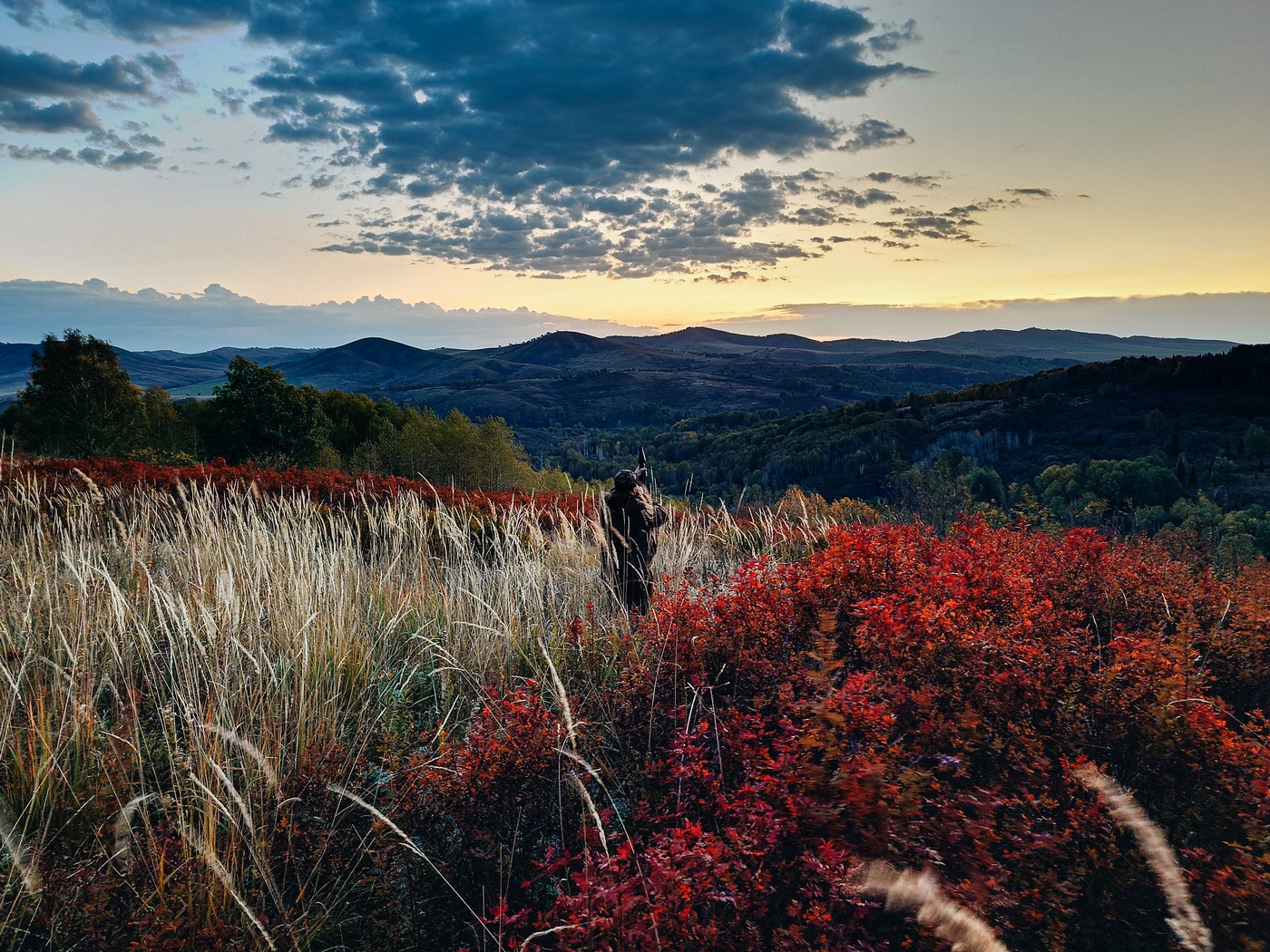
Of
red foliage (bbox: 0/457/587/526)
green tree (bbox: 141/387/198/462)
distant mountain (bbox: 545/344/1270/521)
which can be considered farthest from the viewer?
green tree (bbox: 141/387/198/462)

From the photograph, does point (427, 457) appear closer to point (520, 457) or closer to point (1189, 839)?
point (520, 457)

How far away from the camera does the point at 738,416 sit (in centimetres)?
13062

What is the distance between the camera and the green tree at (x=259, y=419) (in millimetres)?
37344

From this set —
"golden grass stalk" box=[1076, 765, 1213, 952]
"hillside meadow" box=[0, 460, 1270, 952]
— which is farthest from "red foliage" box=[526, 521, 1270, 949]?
"golden grass stalk" box=[1076, 765, 1213, 952]

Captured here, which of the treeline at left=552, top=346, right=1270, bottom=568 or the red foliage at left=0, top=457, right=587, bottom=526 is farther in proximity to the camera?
the treeline at left=552, top=346, right=1270, bottom=568

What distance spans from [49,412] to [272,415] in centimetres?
1310

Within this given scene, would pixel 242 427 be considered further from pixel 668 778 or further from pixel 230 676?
pixel 668 778

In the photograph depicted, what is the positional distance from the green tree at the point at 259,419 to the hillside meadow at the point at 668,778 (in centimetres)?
3749

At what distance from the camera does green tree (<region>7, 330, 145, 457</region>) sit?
123 ft

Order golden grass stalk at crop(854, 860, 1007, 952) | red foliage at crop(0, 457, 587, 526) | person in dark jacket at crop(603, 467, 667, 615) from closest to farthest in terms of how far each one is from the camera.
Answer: golden grass stalk at crop(854, 860, 1007, 952)
person in dark jacket at crop(603, 467, 667, 615)
red foliage at crop(0, 457, 587, 526)

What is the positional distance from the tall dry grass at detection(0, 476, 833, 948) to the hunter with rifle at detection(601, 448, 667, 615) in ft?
0.80

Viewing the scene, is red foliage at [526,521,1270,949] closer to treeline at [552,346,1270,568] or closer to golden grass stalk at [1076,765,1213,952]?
golden grass stalk at [1076,765,1213,952]

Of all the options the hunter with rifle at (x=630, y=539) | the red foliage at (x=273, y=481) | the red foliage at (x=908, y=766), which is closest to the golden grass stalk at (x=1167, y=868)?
the red foliage at (x=908, y=766)

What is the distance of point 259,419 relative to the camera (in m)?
37.4
